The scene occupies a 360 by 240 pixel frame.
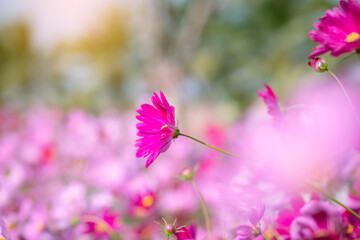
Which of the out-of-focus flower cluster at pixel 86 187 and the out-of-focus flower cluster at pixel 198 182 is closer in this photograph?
the out-of-focus flower cluster at pixel 198 182

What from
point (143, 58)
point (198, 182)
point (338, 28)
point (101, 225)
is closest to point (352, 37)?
point (338, 28)

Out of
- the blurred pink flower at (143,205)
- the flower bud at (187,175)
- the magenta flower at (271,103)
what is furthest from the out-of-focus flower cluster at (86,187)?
the magenta flower at (271,103)

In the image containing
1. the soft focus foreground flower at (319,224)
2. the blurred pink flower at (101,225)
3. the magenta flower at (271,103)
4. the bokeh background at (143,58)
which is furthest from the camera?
the bokeh background at (143,58)

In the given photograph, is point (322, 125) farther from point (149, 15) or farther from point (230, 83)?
point (230, 83)

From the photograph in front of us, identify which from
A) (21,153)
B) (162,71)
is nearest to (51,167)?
(21,153)

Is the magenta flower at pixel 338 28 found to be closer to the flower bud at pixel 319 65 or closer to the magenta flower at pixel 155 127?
the flower bud at pixel 319 65

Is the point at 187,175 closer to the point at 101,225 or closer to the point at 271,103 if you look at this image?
the point at 271,103

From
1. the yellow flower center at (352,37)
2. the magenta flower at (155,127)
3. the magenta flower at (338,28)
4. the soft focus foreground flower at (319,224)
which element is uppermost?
the magenta flower at (338,28)
